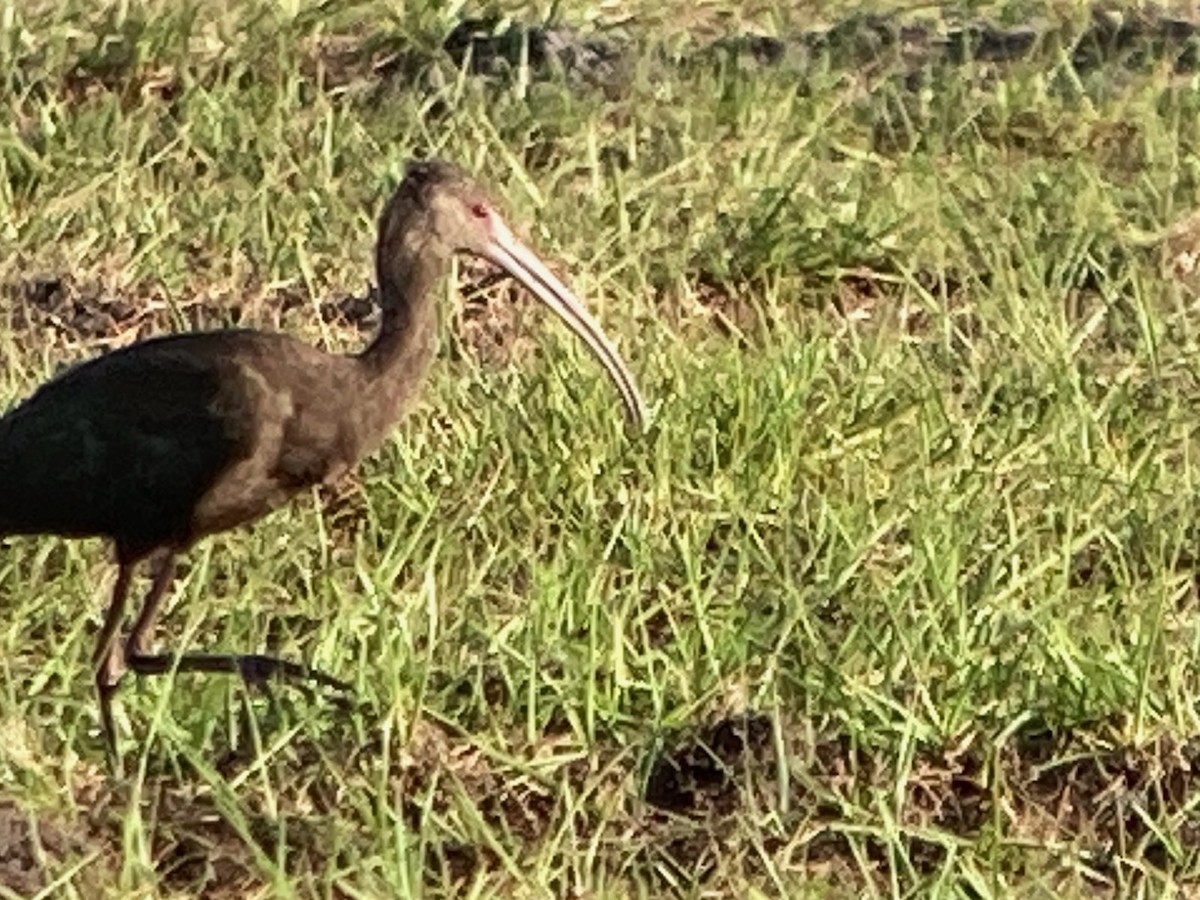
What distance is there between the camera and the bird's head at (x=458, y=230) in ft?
21.4

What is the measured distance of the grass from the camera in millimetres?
5551

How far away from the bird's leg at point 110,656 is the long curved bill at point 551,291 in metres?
0.88

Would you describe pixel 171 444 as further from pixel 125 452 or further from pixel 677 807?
pixel 677 807

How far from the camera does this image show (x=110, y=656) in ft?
19.7

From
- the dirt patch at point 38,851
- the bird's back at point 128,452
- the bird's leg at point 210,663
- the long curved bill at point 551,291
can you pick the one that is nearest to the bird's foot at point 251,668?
the bird's leg at point 210,663

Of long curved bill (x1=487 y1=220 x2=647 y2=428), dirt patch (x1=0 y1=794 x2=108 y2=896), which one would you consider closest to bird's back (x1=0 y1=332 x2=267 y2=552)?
long curved bill (x1=487 y1=220 x2=647 y2=428)

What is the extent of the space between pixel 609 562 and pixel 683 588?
164mm

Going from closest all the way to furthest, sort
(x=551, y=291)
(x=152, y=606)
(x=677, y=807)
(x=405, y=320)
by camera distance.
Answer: (x=677, y=807) → (x=152, y=606) → (x=405, y=320) → (x=551, y=291)

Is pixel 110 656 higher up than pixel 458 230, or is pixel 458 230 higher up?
pixel 458 230

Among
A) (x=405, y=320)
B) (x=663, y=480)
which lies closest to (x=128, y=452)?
(x=405, y=320)

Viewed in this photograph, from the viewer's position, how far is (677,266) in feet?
26.4

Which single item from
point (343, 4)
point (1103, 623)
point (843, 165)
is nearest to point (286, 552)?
point (1103, 623)

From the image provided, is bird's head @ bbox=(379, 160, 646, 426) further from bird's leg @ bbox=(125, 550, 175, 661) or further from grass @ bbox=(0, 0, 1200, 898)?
bird's leg @ bbox=(125, 550, 175, 661)

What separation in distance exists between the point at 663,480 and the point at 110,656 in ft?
3.99
